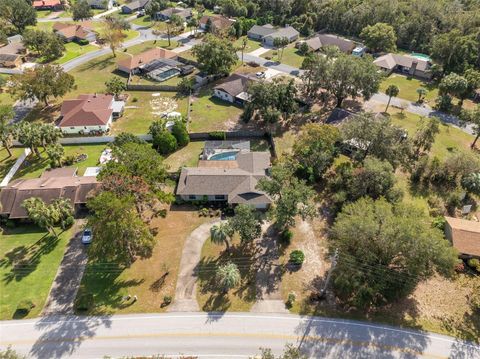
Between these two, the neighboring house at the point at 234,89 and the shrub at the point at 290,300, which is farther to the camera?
the neighboring house at the point at 234,89

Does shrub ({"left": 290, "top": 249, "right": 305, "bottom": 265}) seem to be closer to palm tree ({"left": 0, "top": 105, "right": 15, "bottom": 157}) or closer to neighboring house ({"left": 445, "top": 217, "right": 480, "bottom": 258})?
neighboring house ({"left": 445, "top": 217, "right": 480, "bottom": 258})


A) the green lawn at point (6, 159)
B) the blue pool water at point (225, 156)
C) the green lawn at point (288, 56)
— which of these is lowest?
the green lawn at point (6, 159)

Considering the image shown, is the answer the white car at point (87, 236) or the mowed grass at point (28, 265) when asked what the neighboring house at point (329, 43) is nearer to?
the white car at point (87, 236)

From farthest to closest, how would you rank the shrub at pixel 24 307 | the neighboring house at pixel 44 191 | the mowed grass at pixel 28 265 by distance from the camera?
1. the neighboring house at pixel 44 191
2. the mowed grass at pixel 28 265
3. the shrub at pixel 24 307

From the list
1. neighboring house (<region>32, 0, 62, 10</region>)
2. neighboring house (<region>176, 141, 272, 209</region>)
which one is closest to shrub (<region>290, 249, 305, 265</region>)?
neighboring house (<region>176, 141, 272, 209</region>)

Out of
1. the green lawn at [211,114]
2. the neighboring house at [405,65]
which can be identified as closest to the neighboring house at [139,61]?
the green lawn at [211,114]

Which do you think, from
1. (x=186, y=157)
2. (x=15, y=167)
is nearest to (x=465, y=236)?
(x=186, y=157)
